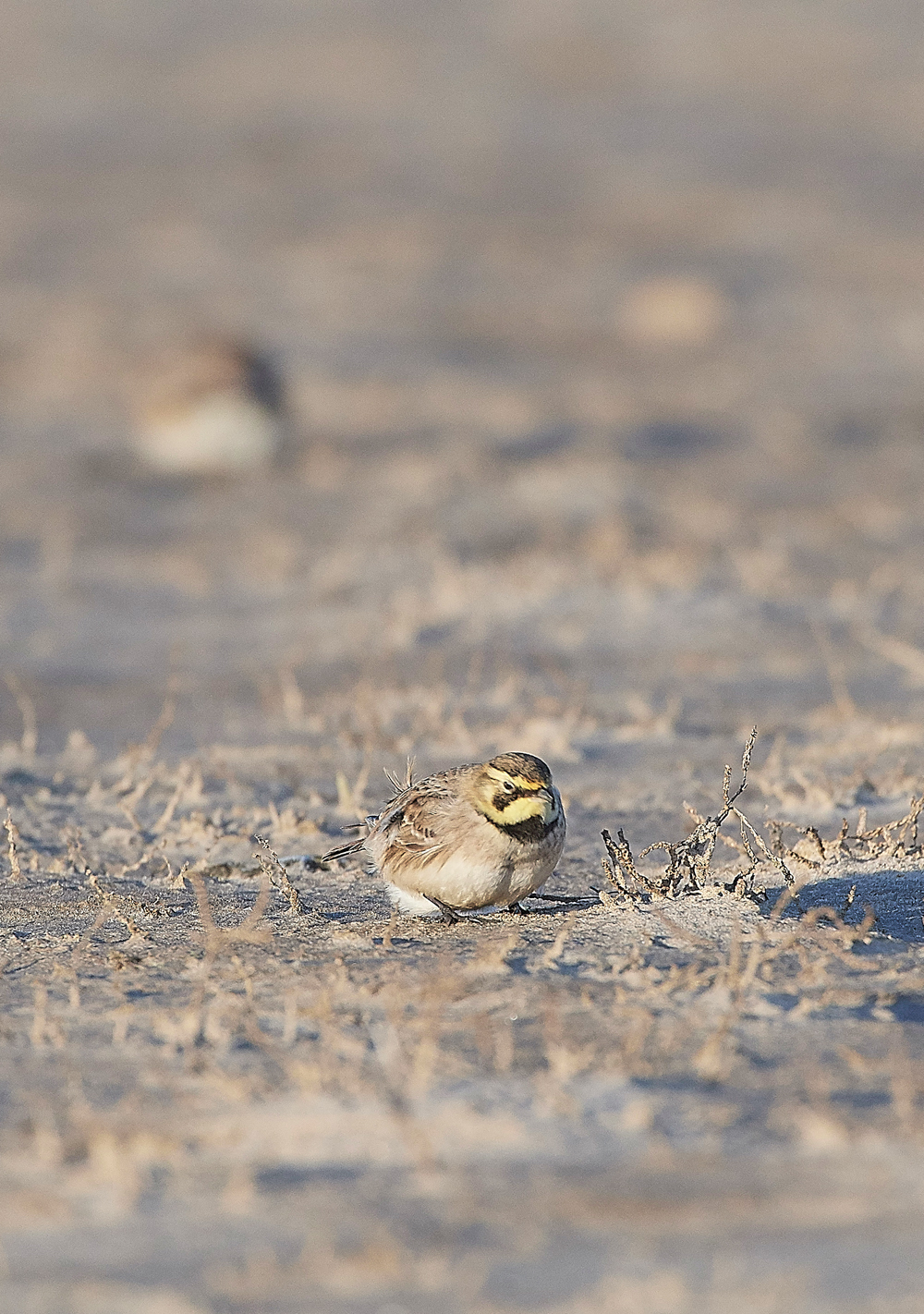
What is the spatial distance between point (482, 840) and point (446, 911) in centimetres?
29

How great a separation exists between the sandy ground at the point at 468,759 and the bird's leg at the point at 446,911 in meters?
0.06

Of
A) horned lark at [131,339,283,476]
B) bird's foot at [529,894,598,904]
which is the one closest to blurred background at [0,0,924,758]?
horned lark at [131,339,283,476]

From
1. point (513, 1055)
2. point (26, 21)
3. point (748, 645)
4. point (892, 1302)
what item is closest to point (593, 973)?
point (513, 1055)

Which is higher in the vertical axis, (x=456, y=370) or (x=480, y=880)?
(x=456, y=370)

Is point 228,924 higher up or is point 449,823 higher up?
point 449,823

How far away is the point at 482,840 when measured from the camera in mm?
4262

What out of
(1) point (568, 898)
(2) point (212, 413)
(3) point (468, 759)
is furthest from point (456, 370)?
(1) point (568, 898)

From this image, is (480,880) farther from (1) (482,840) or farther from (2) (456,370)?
(2) (456,370)

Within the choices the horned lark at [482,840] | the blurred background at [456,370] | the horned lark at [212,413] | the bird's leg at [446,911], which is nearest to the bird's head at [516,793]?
the horned lark at [482,840]

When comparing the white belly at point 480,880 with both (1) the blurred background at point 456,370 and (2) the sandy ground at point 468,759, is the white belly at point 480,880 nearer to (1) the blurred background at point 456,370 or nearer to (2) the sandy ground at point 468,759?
(2) the sandy ground at point 468,759

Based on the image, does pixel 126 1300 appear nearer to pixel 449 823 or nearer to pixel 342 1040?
pixel 342 1040

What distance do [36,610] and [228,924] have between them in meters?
6.64

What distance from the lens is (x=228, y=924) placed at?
A: 4582 millimetres

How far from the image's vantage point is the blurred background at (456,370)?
31.8ft
